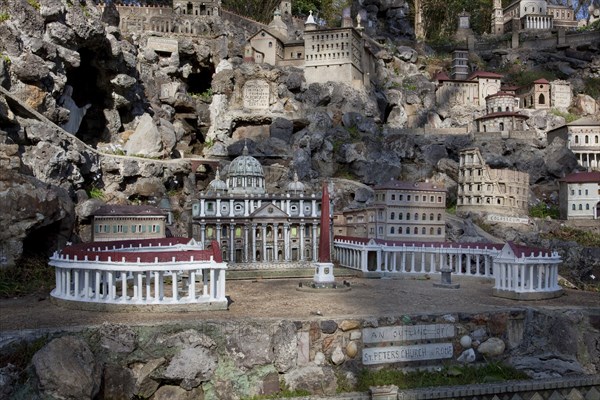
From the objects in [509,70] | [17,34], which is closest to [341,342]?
[17,34]

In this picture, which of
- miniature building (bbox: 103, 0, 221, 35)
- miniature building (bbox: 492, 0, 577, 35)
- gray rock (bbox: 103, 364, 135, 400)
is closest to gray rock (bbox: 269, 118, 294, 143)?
miniature building (bbox: 103, 0, 221, 35)

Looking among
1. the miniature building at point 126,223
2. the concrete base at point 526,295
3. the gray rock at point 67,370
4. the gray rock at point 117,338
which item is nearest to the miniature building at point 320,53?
the miniature building at point 126,223

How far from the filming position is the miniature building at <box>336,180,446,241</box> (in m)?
52.1

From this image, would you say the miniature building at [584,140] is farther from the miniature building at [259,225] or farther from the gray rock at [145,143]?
the gray rock at [145,143]

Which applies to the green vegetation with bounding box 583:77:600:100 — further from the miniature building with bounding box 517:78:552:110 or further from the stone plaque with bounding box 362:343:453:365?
the stone plaque with bounding box 362:343:453:365

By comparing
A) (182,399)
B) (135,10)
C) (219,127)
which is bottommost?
(182,399)

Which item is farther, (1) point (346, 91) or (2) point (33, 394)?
(1) point (346, 91)

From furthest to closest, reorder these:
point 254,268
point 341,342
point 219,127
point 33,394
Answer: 1. point 219,127
2. point 254,268
3. point 341,342
4. point 33,394

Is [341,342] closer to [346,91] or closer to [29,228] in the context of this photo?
[29,228]

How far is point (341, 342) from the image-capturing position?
917 inches

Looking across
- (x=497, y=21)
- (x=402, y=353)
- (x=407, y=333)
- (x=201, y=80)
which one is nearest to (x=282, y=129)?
(x=201, y=80)

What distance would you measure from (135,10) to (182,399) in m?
77.2

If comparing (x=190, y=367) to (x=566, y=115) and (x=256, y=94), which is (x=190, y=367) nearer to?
(x=256, y=94)

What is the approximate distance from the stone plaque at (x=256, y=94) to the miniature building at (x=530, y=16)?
61.9 m
